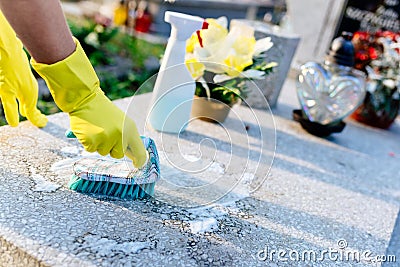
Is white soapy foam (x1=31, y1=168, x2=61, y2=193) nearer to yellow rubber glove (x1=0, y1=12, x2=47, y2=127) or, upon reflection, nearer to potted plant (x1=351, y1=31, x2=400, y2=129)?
yellow rubber glove (x1=0, y1=12, x2=47, y2=127)

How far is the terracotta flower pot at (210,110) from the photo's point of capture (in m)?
1.74

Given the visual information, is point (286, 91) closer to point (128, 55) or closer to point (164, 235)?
point (128, 55)

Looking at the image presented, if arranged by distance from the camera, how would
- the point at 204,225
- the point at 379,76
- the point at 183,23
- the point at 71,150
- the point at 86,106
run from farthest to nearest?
1. the point at 379,76
2. the point at 183,23
3. the point at 71,150
4. the point at 204,225
5. the point at 86,106

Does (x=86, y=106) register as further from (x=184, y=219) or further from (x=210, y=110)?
(x=210, y=110)

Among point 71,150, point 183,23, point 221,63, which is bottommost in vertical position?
point 71,150

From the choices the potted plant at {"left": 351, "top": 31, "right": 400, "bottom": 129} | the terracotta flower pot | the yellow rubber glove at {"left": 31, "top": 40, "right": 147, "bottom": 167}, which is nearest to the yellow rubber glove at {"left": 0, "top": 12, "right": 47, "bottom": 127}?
the yellow rubber glove at {"left": 31, "top": 40, "right": 147, "bottom": 167}

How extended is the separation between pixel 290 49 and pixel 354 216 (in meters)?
1.12

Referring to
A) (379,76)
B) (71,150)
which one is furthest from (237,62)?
(379,76)

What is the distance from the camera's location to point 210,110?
1.79 m

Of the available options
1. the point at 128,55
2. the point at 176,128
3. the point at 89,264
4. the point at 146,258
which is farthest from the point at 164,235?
the point at 128,55

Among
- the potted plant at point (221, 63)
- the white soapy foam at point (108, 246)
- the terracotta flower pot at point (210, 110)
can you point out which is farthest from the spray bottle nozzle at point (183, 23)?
the white soapy foam at point (108, 246)

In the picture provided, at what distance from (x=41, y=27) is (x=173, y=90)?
0.75m

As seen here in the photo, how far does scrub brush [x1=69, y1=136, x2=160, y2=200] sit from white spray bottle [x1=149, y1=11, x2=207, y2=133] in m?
0.39

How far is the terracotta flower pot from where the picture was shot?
5.72 feet
